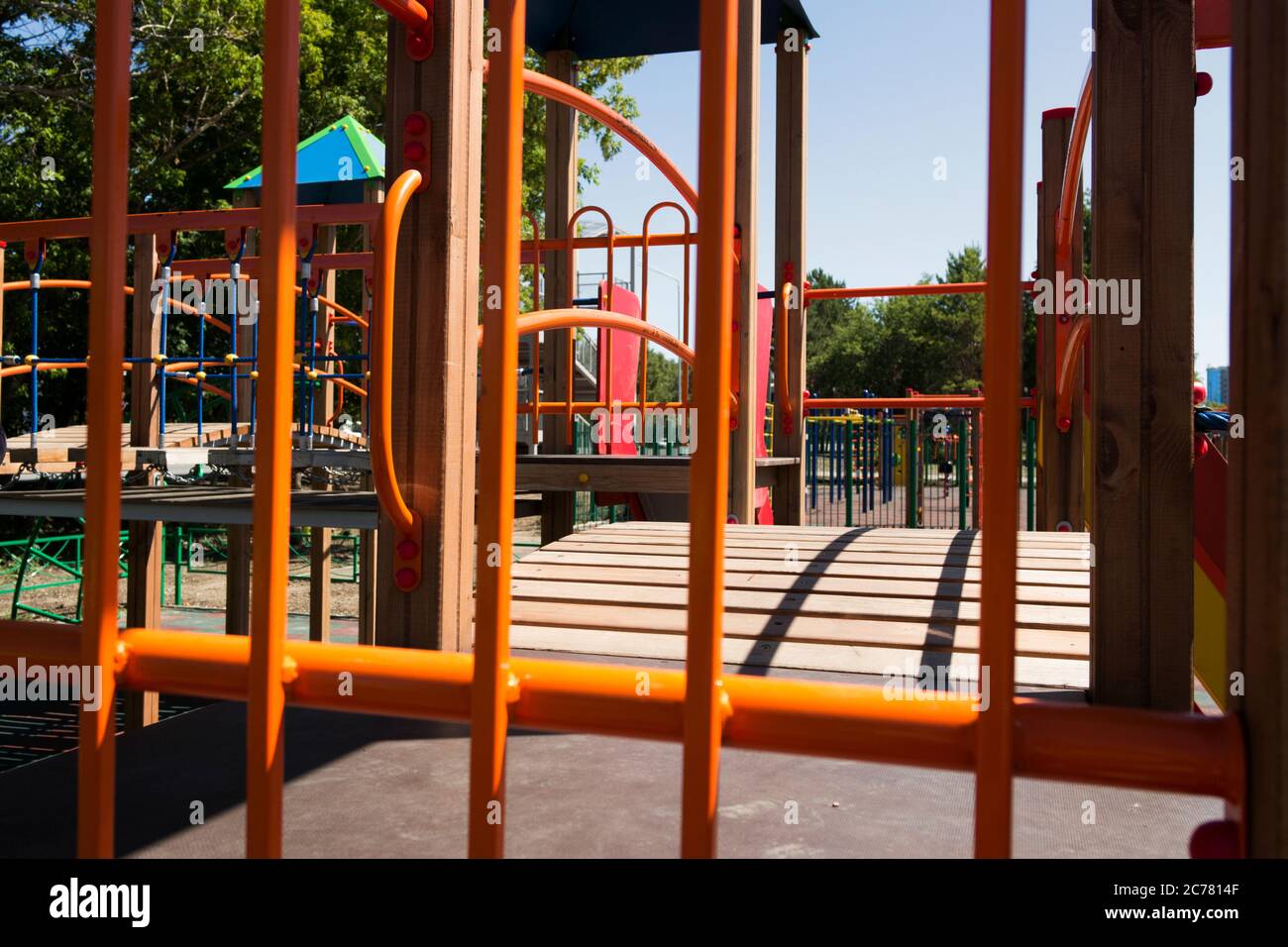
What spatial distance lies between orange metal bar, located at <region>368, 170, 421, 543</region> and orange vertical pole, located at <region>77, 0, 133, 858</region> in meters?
1.13

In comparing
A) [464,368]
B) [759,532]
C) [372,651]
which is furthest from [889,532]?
[372,651]

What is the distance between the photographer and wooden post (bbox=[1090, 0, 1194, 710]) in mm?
1762

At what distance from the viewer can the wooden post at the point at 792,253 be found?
21.7 ft

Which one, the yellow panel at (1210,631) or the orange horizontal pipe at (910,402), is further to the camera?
the orange horizontal pipe at (910,402)

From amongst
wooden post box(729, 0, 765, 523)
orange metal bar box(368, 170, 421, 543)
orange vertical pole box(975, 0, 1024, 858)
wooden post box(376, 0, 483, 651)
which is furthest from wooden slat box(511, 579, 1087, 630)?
orange vertical pole box(975, 0, 1024, 858)

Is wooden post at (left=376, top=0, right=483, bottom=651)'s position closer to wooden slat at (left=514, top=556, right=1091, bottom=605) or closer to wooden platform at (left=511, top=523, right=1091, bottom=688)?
wooden platform at (left=511, top=523, right=1091, bottom=688)

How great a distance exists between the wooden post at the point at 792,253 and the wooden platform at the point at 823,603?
77.3 inches

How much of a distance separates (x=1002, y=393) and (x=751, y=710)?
16.1 inches

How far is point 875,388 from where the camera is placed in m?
54.7

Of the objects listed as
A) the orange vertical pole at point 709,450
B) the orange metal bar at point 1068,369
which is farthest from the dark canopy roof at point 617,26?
the orange vertical pole at point 709,450

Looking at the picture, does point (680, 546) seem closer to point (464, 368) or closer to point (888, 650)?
point (888, 650)

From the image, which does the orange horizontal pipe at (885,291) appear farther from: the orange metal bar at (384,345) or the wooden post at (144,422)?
the orange metal bar at (384,345)
